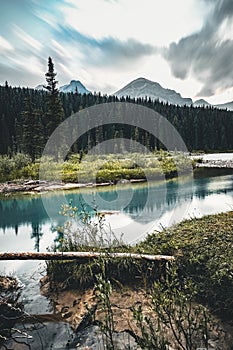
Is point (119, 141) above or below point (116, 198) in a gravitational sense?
above

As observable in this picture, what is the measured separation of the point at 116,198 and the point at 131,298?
36.6 ft

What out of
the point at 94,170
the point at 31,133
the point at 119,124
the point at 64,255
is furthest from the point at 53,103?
the point at 119,124

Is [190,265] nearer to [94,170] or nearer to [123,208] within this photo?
[123,208]

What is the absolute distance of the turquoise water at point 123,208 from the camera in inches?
379

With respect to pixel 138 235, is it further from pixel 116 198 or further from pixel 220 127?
pixel 220 127

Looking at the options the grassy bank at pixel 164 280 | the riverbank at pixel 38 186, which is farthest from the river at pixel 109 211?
the riverbank at pixel 38 186

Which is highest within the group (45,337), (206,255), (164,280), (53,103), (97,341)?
(53,103)

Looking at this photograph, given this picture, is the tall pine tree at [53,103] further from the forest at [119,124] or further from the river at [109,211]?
the forest at [119,124]

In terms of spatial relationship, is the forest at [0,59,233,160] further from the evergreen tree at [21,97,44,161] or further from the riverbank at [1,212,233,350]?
the riverbank at [1,212,233,350]

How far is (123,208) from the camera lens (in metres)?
13.3

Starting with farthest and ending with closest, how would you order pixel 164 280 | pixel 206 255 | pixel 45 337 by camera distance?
pixel 206 255 < pixel 45 337 < pixel 164 280

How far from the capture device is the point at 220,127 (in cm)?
7556

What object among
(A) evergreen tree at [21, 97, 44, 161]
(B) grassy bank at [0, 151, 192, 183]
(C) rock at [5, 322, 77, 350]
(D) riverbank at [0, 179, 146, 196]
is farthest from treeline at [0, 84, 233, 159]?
(C) rock at [5, 322, 77, 350]

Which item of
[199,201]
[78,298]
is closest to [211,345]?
[78,298]
